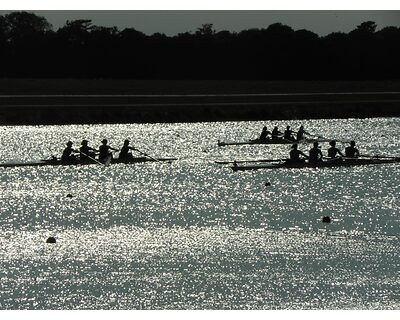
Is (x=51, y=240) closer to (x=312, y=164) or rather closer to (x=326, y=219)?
(x=326, y=219)

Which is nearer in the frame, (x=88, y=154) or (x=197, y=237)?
(x=197, y=237)

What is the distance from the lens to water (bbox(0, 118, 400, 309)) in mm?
16266

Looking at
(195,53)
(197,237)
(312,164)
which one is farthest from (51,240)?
(195,53)

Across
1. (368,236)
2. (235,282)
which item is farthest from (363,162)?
(235,282)

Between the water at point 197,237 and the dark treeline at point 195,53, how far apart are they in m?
31.6

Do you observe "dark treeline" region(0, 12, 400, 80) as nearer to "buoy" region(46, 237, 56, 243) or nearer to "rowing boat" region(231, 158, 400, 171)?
"rowing boat" region(231, 158, 400, 171)

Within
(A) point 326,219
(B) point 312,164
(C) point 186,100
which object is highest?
(A) point 326,219

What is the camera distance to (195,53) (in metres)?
69.9

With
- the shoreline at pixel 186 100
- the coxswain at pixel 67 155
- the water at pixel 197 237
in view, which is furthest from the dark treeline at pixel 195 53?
the coxswain at pixel 67 155

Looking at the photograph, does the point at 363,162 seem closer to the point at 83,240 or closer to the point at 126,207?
the point at 126,207

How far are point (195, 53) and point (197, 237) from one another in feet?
163

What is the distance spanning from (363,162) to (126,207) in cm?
709

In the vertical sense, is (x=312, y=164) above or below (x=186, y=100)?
above

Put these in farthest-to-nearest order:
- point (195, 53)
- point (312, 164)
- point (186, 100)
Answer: point (195, 53) < point (186, 100) < point (312, 164)
